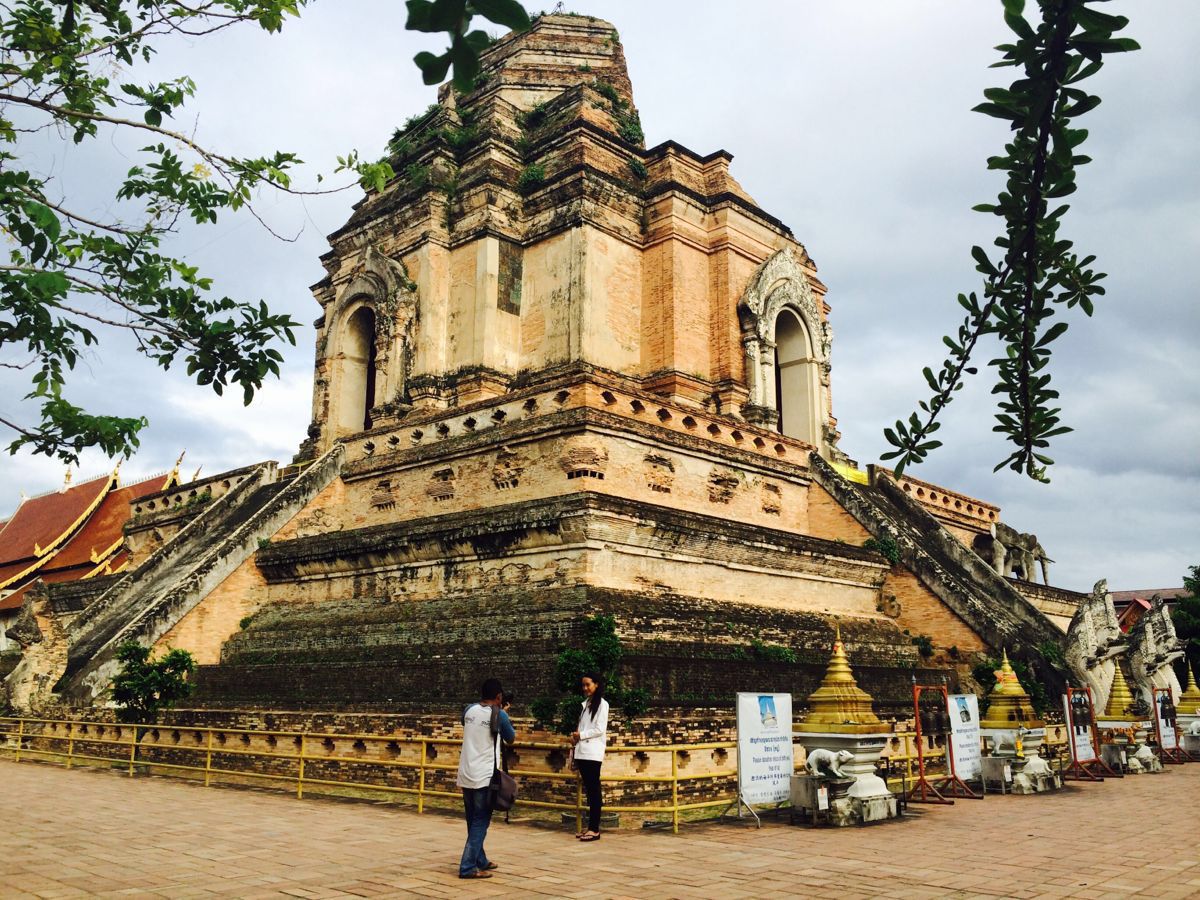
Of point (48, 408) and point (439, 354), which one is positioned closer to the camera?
point (48, 408)

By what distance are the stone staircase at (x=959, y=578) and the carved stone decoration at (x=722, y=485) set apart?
250 cm

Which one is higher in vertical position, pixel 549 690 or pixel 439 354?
pixel 439 354

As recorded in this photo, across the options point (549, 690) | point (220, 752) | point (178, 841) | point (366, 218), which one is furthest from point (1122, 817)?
point (366, 218)

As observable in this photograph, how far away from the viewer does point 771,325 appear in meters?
19.9

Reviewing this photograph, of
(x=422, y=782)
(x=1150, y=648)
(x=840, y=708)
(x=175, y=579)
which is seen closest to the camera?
(x=422, y=782)

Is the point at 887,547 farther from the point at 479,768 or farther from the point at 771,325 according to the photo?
the point at 479,768

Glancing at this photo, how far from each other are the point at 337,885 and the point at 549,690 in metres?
4.42

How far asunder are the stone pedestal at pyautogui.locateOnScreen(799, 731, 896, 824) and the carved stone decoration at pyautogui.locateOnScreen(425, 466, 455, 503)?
7668mm

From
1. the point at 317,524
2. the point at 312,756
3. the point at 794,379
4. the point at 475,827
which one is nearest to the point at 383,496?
the point at 317,524

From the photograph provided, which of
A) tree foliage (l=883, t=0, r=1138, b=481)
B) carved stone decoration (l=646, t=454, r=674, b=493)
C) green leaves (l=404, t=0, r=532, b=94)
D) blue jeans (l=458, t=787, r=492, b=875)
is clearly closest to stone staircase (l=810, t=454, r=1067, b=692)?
carved stone decoration (l=646, t=454, r=674, b=493)

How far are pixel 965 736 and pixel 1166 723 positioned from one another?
8210 millimetres

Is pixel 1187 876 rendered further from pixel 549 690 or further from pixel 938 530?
pixel 938 530

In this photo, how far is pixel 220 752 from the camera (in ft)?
40.2

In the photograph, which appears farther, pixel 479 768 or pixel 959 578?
pixel 959 578
